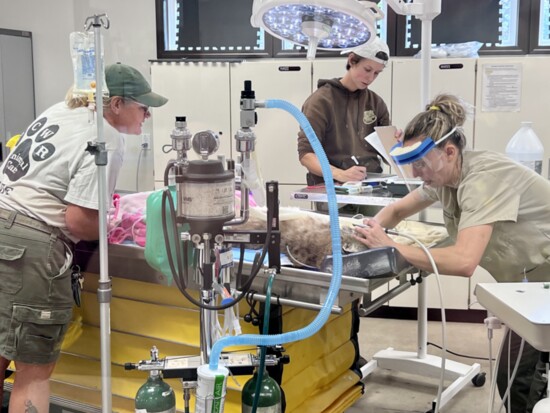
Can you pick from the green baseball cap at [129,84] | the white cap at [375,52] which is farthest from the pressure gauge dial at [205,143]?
the white cap at [375,52]

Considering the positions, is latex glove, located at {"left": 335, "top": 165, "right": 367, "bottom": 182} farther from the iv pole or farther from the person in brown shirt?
the iv pole

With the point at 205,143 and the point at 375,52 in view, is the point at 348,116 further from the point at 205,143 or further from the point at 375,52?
the point at 205,143

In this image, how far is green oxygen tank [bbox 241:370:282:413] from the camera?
1.47 meters

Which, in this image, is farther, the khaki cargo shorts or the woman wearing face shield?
the khaki cargo shorts

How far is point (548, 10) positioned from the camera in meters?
3.68

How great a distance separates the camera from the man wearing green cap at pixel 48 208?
1.70 metres

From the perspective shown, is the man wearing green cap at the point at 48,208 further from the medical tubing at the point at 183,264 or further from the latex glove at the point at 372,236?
the latex glove at the point at 372,236

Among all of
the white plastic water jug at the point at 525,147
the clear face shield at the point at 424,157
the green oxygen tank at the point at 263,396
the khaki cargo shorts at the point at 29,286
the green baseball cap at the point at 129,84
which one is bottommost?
the green oxygen tank at the point at 263,396

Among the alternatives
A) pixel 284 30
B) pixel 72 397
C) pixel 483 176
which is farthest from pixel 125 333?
pixel 483 176

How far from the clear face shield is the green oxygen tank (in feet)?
2.18

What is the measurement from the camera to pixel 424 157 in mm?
1688

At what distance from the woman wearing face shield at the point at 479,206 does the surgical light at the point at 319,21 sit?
0.97 feet

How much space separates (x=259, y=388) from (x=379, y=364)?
1.53 m

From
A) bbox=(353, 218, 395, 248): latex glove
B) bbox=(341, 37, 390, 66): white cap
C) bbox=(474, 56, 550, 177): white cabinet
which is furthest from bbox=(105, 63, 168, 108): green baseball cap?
bbox=(474, 56, 550, 177): white cabinet
